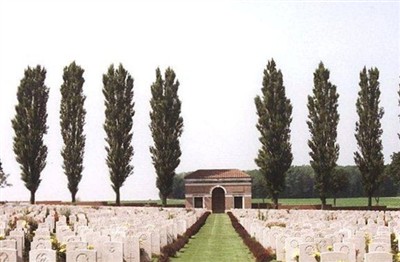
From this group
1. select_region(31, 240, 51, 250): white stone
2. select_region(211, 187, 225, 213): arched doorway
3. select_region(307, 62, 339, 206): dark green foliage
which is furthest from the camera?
select_region(211, 187, 225, 213): arched doorway

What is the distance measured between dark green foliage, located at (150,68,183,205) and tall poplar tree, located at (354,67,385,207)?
16215 millimetres

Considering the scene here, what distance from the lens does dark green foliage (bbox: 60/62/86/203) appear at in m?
61.5

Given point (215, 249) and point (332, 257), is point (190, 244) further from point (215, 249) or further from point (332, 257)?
point (332, 257)

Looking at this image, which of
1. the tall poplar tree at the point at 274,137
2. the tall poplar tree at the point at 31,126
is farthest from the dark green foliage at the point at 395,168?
the tall poplar tree at the point at 31,126

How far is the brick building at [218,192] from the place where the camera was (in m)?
65.4

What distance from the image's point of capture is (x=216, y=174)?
67438mm

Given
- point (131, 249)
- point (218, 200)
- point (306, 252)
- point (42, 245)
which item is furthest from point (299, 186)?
point (42, 245)

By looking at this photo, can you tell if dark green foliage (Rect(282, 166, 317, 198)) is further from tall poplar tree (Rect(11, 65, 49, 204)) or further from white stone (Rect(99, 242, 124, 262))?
white stone (Rect(99, 242, 124, 262))

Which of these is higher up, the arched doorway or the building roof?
the building roof

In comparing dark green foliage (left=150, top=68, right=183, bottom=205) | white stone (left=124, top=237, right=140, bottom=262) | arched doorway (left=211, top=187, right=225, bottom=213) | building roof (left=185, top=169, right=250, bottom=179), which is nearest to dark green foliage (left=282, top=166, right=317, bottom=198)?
building roof (left=185, top=169, right=250, bottom=179)

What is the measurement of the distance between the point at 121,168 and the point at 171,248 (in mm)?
38917

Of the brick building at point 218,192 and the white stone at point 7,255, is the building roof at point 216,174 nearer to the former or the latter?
the brick building at point 218,192

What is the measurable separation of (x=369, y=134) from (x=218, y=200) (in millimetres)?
16729

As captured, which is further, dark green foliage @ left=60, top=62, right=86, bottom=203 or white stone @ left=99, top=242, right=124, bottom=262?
dark green foliage @ left=60, top=62, right=86, bottom=203
